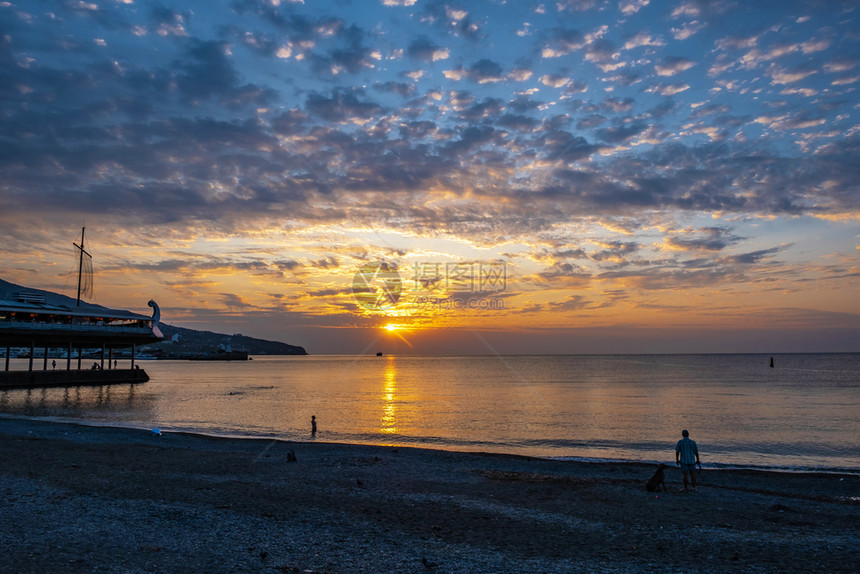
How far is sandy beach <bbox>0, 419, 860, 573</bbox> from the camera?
1155 centimetres

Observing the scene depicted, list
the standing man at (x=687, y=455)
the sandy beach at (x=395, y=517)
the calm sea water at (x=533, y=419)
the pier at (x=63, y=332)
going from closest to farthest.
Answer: the sandy beach at (x=395, y=517) → the standing man at (x=687, y=455) → the calm sea water at (x=533, y=419) → the pier at (x=63, y=332)

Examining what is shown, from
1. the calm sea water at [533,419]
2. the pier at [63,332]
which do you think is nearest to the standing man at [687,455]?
the calm sea water at [533,419]

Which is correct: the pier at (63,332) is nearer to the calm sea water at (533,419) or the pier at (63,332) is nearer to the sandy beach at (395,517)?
the calm sea water at (533,419)

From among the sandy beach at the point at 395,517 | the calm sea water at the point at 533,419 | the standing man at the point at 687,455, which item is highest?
the standing man at the point at 687,455

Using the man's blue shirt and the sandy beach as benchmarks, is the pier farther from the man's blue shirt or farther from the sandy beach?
the man's blue shirt

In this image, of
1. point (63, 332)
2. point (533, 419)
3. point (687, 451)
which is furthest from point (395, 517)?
point (63, 332)

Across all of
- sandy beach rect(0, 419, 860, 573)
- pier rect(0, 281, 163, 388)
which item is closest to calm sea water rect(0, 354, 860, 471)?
pier rect(0, 281, 163, 388)

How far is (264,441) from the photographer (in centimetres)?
3491

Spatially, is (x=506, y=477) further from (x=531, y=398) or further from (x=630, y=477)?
(x=531, y=398)

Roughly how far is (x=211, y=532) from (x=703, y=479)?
2034 centimetres

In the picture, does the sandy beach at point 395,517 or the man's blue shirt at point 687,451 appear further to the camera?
the man's blue shirt at point 687,451

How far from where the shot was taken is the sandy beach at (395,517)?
11547 mm

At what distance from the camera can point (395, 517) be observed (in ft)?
50.5

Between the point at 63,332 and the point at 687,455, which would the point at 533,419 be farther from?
the point at 63,332
